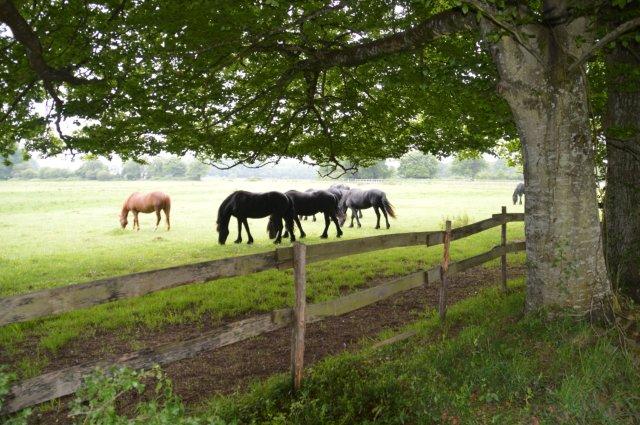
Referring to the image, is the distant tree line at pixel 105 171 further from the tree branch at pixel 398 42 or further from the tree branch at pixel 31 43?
the tree branch at pixel 398 42

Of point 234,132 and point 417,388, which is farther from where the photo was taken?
point 234,132

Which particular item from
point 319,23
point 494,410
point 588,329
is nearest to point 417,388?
point 494,410

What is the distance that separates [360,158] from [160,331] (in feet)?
25.1

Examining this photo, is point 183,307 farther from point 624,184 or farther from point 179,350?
point 624,184

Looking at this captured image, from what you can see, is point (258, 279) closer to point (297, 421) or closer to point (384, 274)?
point (384, 274)

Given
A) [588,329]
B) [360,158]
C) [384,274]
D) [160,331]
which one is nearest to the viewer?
[588,329]

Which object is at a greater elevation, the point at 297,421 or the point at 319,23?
the point at 319,23

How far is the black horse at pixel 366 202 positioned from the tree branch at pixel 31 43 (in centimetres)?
1503

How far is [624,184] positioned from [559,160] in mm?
2128

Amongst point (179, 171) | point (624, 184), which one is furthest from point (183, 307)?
point (179, 171)

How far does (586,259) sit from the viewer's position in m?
4.75

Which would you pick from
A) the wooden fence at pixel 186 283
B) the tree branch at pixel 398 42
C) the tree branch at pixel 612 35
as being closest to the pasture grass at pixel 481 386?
the wooden fence at pixel 186 283

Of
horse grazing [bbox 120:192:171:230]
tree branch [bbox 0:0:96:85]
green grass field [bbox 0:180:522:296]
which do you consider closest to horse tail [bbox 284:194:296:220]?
green grass field [bbox 0:180:522:296]

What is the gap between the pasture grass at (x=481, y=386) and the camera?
3.54 m
